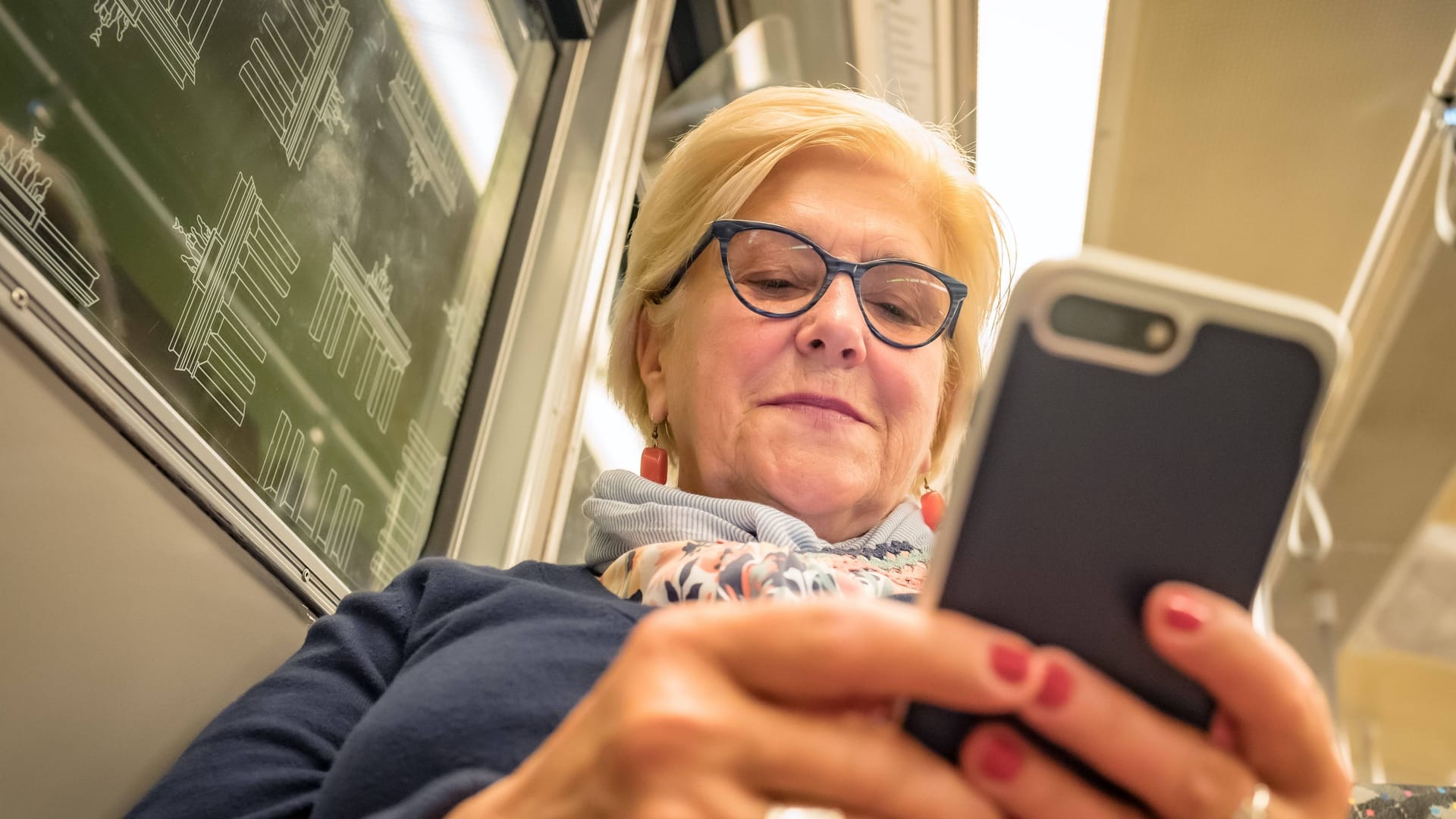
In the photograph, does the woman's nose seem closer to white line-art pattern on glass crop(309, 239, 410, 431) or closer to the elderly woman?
the elderly woman

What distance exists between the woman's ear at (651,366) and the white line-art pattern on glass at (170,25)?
580 mm

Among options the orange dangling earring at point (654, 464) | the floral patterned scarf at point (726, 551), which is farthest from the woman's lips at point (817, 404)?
the orange dangling earring at point (654, 464)

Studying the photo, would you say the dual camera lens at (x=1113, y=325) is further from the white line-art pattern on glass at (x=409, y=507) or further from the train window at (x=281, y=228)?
the white line-art pattern on glass at (x=409, y=507)

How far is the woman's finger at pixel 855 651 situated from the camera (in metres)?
0.39

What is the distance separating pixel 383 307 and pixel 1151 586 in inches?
41.8

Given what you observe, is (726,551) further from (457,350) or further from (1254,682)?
(457,350)

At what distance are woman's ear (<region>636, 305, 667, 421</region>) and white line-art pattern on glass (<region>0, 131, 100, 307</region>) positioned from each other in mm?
647

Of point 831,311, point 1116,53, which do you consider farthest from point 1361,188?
point 831,311

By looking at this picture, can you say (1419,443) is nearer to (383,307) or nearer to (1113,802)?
(383,307)

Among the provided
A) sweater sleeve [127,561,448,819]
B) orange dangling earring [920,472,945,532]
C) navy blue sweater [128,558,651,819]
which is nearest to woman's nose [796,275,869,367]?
orange dangling earring [920,472,945,532]

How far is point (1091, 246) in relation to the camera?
8.28 ft

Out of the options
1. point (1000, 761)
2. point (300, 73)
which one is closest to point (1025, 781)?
point (1000, 761)

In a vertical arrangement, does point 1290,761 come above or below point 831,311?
below

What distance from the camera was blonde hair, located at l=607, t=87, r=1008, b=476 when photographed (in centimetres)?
121
